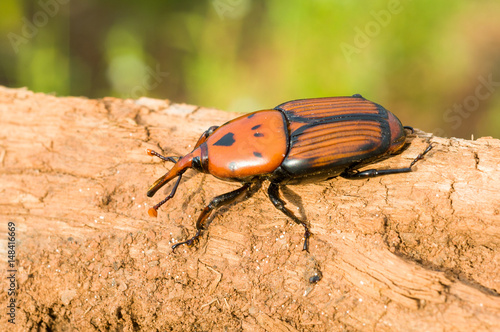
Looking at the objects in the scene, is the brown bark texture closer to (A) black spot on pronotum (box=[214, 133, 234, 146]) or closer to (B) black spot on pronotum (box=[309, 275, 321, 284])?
(B) black spot on pronotum (box=[309, 275, 321, 284])

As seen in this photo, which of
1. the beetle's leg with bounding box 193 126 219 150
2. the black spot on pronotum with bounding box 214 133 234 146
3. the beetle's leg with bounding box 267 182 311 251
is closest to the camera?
the beetle's leg with bounding box 267 182 311 251

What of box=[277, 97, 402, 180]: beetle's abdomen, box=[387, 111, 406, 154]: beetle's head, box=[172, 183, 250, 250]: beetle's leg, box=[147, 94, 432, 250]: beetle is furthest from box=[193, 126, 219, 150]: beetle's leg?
box=[387, 111, 406, 154]: beetle's head

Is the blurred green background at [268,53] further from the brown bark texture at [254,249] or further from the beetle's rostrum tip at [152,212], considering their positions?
the beetle's rostrum tip at [152,212]

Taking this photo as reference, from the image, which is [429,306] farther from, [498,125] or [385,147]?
[498,125]

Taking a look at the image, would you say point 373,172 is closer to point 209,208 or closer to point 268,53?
point 209,208

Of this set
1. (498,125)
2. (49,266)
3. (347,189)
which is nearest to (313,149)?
(347,189)

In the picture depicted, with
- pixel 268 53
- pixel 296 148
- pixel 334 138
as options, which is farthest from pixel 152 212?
pixel 268 53
